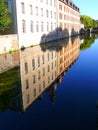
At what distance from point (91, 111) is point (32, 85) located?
5031 mm

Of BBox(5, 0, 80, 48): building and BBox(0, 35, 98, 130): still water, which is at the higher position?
BBox(5, 0, 80, 48): building

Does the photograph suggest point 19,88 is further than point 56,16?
No

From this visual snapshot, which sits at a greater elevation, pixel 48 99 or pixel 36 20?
pixel 36 20

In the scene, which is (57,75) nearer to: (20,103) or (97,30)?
(20,103)

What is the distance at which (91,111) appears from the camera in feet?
29.9

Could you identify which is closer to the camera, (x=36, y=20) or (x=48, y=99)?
(x=48, y=99)

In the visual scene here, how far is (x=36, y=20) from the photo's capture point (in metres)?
41.7

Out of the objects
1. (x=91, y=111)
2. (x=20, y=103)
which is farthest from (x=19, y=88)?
(x=91, y=111)

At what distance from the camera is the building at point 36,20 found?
3388cm

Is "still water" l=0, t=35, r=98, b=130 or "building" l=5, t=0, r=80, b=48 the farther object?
"building" l=5, t=0, r=80, b=48

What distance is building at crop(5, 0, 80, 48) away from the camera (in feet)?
111

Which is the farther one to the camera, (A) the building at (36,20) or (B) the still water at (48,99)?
(A) the building at (36,20)

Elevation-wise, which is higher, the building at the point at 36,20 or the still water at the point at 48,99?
the building at the point at 36,20

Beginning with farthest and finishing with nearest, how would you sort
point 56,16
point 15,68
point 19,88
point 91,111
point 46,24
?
1. point 56,16
2. point 46,24
3. point 15,68
4. point 19,88
5. point 91,111
